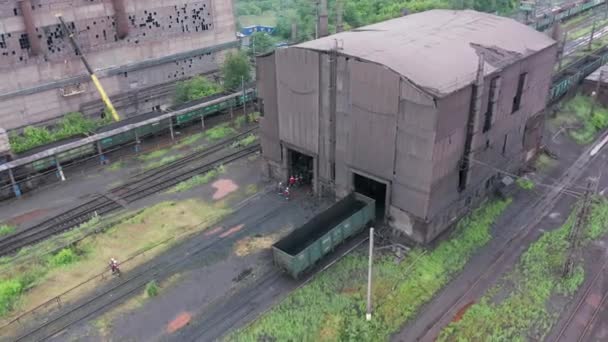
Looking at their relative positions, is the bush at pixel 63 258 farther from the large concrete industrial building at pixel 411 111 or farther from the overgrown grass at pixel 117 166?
the large concrete industrial building at pixel 411 111

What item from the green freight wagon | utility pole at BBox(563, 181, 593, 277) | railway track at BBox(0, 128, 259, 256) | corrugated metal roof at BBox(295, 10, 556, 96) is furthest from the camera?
railway track at BBox(0, 128, 259, 256)

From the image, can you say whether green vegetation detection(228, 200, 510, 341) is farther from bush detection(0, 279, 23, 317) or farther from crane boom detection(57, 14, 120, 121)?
crane boom detection(57, 14, 120, 121)

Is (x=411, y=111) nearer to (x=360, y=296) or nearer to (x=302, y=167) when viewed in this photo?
(x=360, y=296)

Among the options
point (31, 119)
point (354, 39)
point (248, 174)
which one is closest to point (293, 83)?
point (354, 39)

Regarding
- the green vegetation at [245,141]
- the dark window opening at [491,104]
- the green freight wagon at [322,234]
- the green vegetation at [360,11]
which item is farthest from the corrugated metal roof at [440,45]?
the green vegetation at [360,11]

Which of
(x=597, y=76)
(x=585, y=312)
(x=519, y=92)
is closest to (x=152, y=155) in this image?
(x=519, y=92)

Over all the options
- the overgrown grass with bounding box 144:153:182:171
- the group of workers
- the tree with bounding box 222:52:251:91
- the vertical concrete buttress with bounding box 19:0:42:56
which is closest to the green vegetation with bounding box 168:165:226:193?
the overgrown grass with bounding box 144:153:182:171
